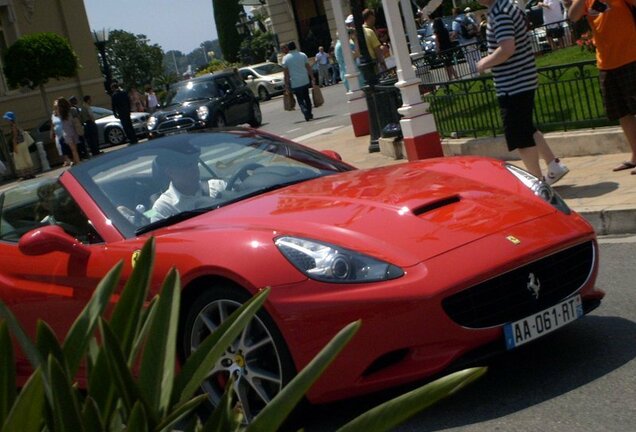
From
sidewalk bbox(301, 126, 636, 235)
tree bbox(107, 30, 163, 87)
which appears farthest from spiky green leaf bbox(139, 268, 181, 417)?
tree bbox(107, 30, 163, 87)

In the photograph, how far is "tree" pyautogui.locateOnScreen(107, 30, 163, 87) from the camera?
90438 millimetres

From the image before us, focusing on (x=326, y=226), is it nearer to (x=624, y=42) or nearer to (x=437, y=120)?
(x=624, y=42)

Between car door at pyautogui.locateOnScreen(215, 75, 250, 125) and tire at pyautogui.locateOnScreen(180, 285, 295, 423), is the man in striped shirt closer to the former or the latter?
tire at pyautogui.locateOnScreen(180, 285, 295, 423)

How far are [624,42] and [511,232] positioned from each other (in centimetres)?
479

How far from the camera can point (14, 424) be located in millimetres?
2125

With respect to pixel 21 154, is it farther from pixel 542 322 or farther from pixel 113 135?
pixel 542 322

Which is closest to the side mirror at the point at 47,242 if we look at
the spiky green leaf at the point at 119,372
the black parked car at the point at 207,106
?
the spiky green leaf at the point at 119,372

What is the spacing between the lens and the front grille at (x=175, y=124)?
90.4 ft

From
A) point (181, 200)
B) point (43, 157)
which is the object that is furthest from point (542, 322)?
point (43, 157)

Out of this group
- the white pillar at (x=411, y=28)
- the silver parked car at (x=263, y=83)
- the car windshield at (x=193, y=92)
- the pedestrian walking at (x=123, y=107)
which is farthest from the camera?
the silver parked car at (x=263, y=83)

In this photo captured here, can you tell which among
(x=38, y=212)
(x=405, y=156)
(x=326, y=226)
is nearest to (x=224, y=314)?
(x=326, y=226)

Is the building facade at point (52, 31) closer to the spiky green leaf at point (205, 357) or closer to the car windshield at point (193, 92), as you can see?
the car windshield at point (193, 92)

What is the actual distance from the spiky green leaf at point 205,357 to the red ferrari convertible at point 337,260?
88.0 inches

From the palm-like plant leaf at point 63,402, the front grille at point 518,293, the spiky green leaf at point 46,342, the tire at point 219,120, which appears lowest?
the front grille at point 518,293
